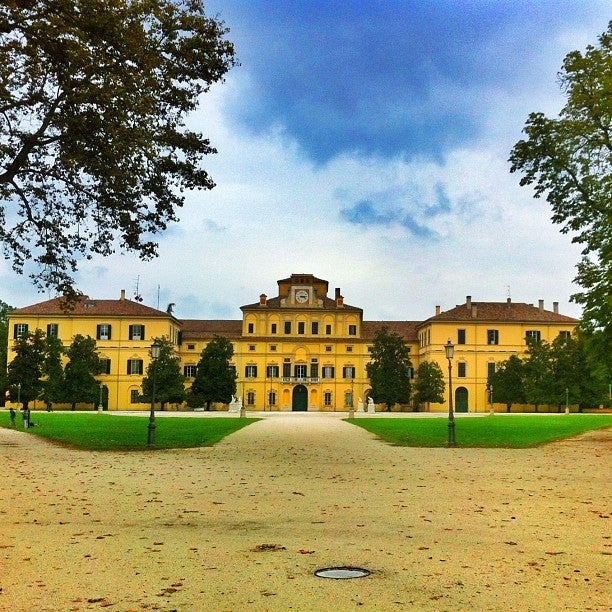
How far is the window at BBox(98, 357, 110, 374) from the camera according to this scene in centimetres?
7268

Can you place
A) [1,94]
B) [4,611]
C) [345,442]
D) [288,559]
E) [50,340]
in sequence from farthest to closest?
[50,340] → [345,442] → [1,94] → [288,559] → [4,611]

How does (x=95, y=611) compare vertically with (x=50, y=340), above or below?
below

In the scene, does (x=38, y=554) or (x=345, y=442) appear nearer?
(x=38, y=554)

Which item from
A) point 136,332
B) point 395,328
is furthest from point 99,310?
point 395,328

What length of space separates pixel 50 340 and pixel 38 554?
65485 millimetres

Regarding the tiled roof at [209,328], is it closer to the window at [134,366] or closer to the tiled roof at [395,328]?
the window at [134,366]

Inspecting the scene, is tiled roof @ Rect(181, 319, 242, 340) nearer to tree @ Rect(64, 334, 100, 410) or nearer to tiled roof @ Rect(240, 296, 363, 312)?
tiled roof @ Rect(240, 296, 363, 312)

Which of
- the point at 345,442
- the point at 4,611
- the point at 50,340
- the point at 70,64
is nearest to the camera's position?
the point at 4,611

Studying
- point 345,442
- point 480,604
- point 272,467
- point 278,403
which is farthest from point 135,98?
point 278,403

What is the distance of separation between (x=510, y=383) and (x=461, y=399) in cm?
743

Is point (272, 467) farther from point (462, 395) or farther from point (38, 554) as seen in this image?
point (462, 395)

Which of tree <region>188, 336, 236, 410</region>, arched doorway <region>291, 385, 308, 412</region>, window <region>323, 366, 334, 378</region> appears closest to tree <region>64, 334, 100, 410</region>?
tree <region>188, 336, 236, 410</region>

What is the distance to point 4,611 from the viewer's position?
5.19 m

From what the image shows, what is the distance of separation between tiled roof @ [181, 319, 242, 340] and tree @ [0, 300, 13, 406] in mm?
19578
